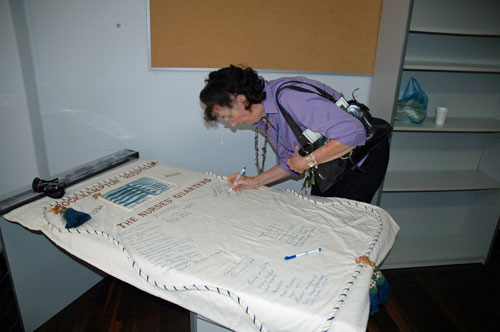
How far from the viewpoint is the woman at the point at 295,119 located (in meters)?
1.35

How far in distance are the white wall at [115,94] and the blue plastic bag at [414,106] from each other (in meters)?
0.27

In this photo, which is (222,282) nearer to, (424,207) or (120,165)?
(120,165)

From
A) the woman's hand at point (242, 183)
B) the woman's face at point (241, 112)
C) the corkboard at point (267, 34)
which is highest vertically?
the corkboard at point (267, 34)

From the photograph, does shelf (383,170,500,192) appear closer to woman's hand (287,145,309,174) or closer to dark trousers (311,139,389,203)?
dark trousers (311,139,389,203)

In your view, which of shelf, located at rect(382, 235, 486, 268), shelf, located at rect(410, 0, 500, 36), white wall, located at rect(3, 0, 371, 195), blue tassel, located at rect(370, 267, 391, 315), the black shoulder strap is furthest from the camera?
shelf, located at rect(382, 235, 486, 268)

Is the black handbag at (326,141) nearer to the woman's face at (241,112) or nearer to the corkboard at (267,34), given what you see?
the woman's face at (241,112)

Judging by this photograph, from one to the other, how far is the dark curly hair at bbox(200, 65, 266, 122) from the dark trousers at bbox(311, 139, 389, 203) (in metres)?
0.57

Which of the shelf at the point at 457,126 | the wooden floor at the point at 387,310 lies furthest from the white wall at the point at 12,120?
the shelf at the point at 457,126

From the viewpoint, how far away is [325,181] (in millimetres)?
1566

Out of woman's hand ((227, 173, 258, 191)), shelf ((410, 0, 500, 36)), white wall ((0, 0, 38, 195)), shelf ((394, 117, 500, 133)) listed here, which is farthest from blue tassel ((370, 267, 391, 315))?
white wall ((0, 0, 38, 195))

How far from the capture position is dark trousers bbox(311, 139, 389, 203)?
64.6 inches

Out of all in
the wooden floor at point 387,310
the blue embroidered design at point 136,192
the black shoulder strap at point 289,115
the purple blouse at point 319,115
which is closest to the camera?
the purple blouse at point 319,115

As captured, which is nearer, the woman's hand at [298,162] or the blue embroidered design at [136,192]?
the woman's hand at [298,162]

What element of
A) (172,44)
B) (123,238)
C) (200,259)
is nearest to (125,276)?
(123,238)
